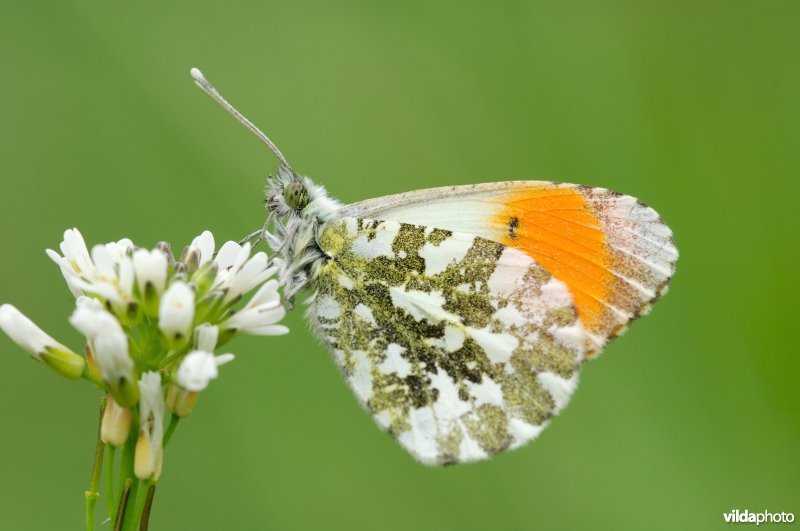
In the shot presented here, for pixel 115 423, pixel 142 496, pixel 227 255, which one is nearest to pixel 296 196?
pixel 227 255

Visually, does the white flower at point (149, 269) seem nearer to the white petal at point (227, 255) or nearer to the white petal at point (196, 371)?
the white petal at point (196, 371)

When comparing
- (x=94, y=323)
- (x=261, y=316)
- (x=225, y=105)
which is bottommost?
(x=94, y=323)

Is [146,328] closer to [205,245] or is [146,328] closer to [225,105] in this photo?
[205,245]

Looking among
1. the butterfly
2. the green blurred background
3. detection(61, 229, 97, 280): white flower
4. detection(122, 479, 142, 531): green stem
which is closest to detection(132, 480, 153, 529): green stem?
detection(122, 479, 142, 531): green stem

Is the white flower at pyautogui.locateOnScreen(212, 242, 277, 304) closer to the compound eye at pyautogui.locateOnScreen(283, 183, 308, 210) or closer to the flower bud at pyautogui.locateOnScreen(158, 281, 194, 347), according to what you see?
the flower bud at pyautogui.locateOnScreen(158, 281, 194, 347)

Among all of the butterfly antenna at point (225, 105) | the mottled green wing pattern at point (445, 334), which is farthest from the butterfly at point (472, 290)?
→ the butterfly antenna at point (225, 105)

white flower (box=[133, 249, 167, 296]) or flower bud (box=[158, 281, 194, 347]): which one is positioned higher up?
white flower (box=[133, 249, 167, 296])

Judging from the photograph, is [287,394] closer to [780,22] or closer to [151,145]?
[151,145]

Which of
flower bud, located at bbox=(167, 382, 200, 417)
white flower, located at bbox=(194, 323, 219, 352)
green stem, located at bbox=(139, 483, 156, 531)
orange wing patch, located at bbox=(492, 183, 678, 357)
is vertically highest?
orange wing patch, located at bbox=(492, 183, 678, 357)
